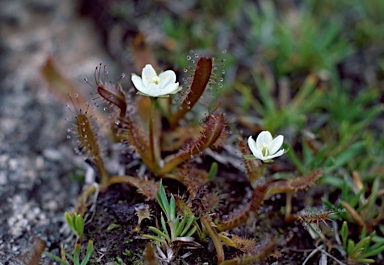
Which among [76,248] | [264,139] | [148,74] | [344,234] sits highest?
[148,74]

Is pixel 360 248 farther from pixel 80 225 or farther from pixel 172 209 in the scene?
pixel 80 225

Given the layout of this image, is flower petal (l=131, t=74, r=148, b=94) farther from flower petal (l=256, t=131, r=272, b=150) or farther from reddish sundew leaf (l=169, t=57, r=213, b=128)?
flower petal (l=256, t=131, r=272, b=150)

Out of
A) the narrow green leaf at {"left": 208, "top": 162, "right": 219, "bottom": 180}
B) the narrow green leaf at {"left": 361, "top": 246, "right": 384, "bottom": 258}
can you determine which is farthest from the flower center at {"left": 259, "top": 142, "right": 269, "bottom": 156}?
the narrow green leaf at {"left": 361, "top": 246, "right": 384, "bottom": 258}

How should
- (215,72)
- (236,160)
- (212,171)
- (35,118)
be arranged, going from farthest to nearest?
(35,118) < (236,160) < (212,171) < (215,72)

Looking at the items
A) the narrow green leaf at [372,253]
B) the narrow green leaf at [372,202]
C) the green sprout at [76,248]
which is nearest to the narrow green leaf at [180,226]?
the green sprout at [76,248]

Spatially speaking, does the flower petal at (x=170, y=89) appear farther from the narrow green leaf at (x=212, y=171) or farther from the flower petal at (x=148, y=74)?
the narrow green leaf at (x=212, y=171)

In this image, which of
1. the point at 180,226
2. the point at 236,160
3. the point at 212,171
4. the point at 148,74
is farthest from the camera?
the point at 236,160

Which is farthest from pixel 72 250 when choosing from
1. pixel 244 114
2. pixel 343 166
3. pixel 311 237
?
pixel 343 166

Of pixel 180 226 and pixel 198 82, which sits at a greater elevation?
pixel 198 82

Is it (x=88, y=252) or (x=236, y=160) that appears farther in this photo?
(x=236, y=160)

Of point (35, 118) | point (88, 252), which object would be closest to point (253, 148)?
point (88, 252)
